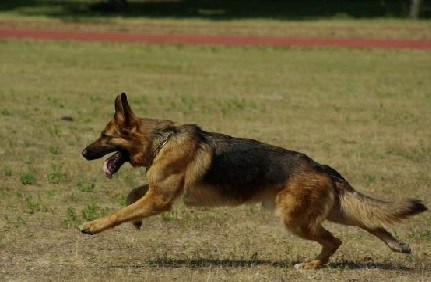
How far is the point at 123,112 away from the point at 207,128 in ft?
28.7

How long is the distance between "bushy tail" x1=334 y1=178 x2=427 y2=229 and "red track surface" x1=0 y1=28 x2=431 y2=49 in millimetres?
27920

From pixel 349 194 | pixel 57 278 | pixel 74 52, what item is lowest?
pixel 74 52

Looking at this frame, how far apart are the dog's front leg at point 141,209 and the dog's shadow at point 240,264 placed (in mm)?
436

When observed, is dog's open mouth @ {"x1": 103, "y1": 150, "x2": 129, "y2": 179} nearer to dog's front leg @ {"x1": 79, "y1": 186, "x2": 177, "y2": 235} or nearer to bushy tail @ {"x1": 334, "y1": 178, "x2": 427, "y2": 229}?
dog's front leg @ {"x1": 79, "y1": 186, "x2": 177, "y2": 235}

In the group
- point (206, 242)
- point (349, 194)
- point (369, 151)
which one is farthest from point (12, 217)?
point (369, 151)

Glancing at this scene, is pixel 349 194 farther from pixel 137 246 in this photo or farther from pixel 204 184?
pixel 137 246

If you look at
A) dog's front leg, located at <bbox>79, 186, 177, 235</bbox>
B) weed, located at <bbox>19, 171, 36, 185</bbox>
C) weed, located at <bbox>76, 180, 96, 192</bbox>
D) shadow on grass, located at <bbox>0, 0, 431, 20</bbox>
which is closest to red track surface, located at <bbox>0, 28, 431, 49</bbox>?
shadow on grass, located at <bbox>0, 0, 431, 20</bbox>

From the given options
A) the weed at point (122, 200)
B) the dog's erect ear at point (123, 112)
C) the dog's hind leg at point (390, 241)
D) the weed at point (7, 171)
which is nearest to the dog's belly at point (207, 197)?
the dog's erect ear at point (123, 112)

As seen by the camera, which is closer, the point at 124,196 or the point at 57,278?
the point at 57,278

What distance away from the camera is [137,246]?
9.33m

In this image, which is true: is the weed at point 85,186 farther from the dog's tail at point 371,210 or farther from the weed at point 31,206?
the dog's tail at point 371,210

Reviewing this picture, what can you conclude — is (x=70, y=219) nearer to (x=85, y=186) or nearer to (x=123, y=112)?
(x=85, y=186)

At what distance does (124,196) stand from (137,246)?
237cm

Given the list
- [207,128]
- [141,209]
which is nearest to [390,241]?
[141,209]
